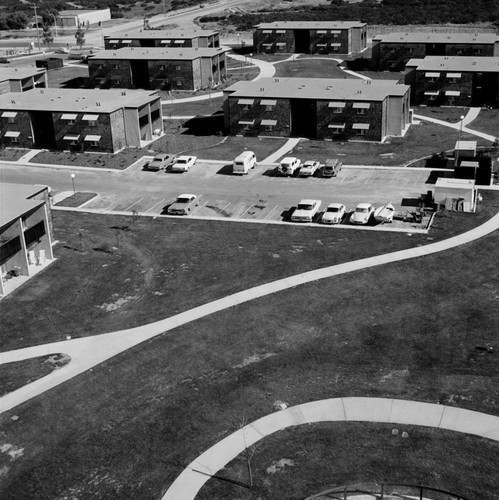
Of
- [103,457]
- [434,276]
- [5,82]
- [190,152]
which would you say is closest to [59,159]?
[190,152]

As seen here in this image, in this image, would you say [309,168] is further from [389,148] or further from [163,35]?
[163,35]

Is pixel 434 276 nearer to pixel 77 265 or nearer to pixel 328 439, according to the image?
pixel 328 439

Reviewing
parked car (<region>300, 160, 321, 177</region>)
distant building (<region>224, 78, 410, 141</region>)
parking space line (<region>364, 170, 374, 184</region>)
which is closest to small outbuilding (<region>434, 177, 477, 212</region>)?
parking space line (<region>364, 170, 374, 184</region>)

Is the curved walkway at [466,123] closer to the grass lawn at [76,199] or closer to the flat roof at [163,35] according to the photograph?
the grass lawn at [76,199]

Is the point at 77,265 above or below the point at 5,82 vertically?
below

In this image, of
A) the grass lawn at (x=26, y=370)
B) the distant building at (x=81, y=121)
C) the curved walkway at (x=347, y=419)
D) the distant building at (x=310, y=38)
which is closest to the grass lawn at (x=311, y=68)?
the distant building at (x=310, y=38)

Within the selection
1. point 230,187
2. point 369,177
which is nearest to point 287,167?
point 230,187

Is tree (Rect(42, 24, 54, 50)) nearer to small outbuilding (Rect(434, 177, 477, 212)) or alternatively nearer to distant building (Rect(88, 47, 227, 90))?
distant building (Rect(88, 47, 227, 90))
